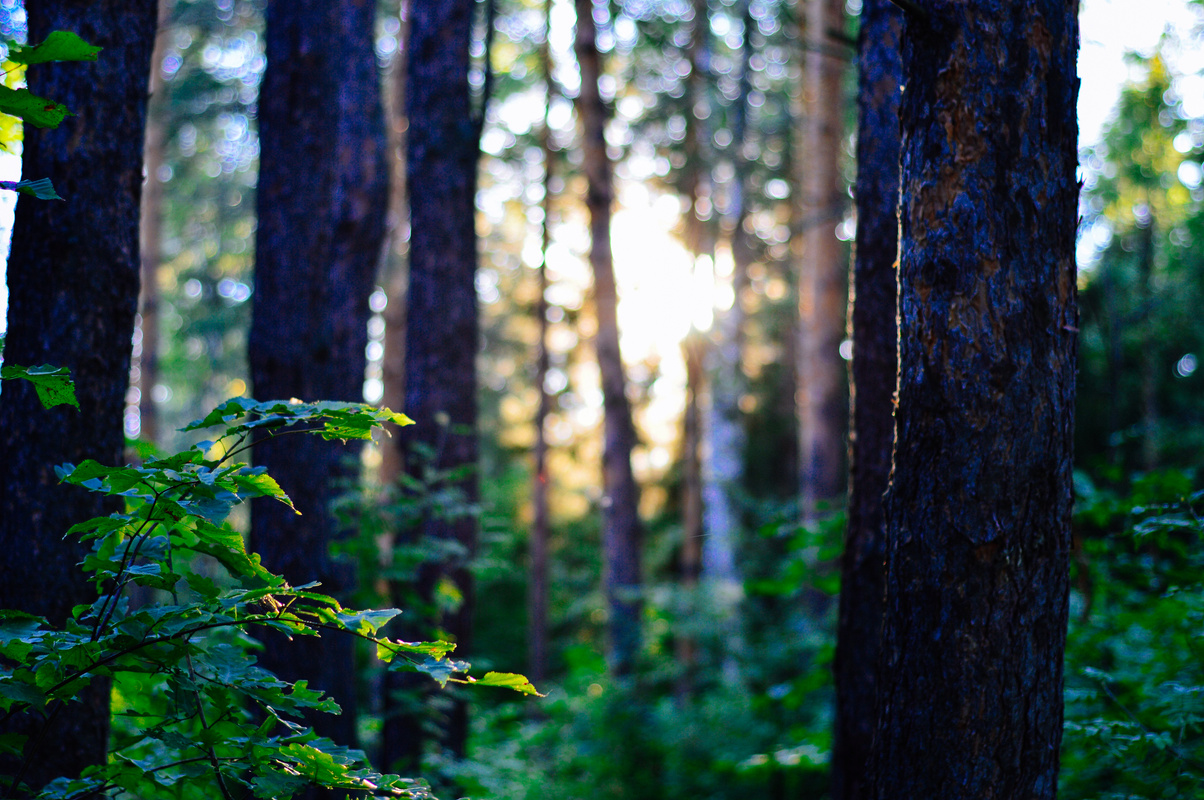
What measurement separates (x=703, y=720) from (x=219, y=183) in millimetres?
17888

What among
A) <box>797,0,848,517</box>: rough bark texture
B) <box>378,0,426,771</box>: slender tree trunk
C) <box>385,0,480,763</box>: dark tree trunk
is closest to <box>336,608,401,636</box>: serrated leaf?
<box>378,0,426,771</box>: slender tree trunk

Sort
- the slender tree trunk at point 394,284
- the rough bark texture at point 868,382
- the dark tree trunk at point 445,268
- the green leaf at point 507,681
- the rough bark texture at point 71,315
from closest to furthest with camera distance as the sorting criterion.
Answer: the green leaf at point 507,681
the rough bark texture at point 71,315
the rough bark texture at point 868,382
the dark tree trunk at point 445,268
the slender tree trunk at point 394,284

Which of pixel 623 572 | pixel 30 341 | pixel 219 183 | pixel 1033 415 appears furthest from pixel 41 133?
pixel 219 183

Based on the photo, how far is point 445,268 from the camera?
7.09 meters

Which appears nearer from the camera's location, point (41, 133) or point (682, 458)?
point (41, 133)

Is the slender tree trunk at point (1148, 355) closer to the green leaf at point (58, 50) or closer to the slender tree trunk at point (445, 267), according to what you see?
the slender tree trunk at point (445, 267)

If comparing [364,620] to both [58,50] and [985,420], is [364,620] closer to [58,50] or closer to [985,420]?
[58,50]

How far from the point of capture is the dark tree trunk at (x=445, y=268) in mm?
6988

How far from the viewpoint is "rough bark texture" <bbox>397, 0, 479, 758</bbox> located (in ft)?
22.9

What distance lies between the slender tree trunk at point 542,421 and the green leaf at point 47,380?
1410 centimetres

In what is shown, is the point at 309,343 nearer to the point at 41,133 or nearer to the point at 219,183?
the point at 41,133

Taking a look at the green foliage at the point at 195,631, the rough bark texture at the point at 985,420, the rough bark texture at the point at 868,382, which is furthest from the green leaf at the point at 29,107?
the rough bark texture at the point at 868,382

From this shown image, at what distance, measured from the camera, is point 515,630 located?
21.9 m

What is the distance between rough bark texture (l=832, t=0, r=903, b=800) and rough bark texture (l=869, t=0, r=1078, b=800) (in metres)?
1.66
